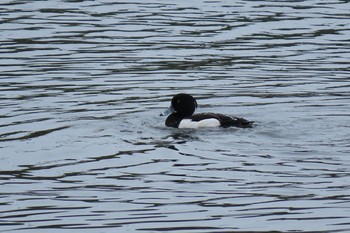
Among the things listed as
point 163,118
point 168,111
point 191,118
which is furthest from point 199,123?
point 163,118

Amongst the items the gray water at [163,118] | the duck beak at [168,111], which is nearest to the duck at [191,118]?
the duck beak at [168,111]

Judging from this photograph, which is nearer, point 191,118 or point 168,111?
point 191,118

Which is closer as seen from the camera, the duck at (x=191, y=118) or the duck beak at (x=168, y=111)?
the duck at (x=191, y=118)

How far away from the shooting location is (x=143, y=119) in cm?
1641

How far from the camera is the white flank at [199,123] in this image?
15555mm

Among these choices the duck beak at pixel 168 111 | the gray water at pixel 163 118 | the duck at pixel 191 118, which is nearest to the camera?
the gray water at pixel 163 118

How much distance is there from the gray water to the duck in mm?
181

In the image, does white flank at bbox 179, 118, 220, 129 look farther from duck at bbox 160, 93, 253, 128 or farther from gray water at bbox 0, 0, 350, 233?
gray water at bbox 0, 0, 350, 233

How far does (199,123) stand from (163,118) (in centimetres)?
112

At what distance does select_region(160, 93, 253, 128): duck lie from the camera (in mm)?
15477

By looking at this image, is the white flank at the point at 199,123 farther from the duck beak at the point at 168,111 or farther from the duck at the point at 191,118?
the duck beak at the point at 168,111

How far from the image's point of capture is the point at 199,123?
1590 cm

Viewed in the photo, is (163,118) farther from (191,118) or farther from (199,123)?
(199,123)

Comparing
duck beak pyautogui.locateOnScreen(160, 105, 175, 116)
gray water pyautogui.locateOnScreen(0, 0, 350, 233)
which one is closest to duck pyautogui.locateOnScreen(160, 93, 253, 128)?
duck beak pyautogui.locateOnScreen(160, 105, 175, 116)
